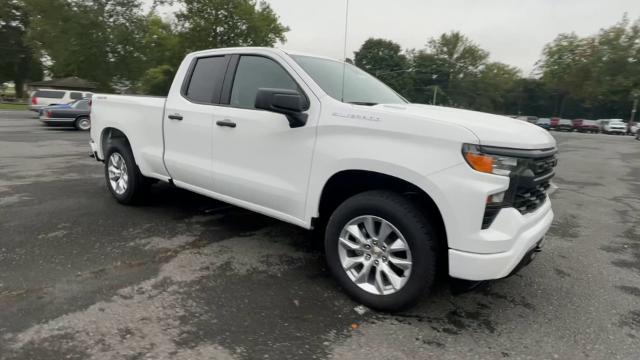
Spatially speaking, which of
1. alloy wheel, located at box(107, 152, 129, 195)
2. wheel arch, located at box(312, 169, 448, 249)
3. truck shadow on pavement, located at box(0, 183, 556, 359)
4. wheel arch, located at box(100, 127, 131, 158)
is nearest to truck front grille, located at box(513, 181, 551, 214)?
wheel arch, located at box(312, 169, 448, 249)

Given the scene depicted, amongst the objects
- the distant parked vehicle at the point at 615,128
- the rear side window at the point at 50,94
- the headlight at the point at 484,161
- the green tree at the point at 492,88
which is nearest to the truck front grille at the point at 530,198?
the headlight at the point at 484,161

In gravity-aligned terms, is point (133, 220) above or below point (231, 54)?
below

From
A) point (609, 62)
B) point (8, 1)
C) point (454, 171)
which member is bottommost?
point (454, 171)

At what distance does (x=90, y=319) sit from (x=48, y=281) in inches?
31.6

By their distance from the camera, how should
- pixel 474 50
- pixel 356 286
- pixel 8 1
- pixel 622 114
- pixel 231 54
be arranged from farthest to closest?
1. pixel 474 50
2. pixel 622 114
3. pixel 8 1
4. pixel 231 54
5. pixel 356 286

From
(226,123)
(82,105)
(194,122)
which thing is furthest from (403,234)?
(82,105)

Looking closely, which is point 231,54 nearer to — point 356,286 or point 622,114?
point 356,286

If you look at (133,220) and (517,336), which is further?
(133,220)

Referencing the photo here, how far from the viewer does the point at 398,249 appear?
117 inches

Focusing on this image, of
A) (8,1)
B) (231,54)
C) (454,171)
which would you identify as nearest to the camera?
(454,171)

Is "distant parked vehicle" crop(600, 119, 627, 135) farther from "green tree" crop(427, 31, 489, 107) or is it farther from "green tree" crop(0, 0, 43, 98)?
"green tree" crop(0, 0, 43, 98)

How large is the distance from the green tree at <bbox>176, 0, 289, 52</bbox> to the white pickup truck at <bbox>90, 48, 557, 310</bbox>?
38738mm

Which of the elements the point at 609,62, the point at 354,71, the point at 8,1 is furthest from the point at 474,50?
the point at 354,71

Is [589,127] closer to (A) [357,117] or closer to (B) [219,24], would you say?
(B) [219,24]
